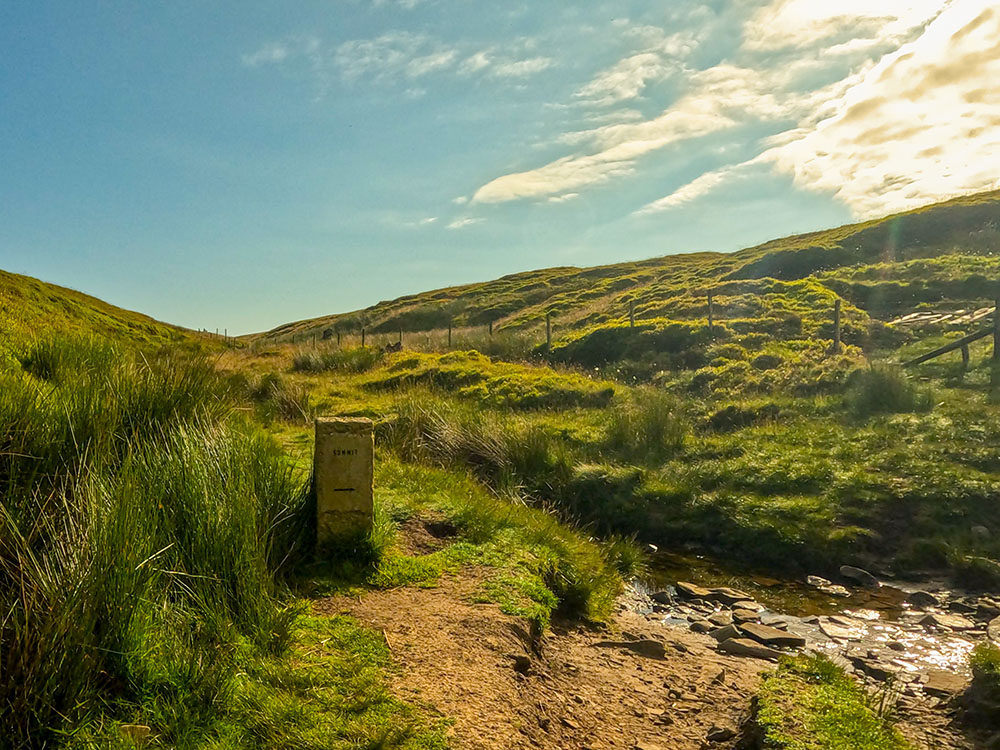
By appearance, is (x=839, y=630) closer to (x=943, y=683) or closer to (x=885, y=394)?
(x=943, y=683)

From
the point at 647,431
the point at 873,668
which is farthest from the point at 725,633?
the point at 647,431

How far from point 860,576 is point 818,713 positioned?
4.50 meters

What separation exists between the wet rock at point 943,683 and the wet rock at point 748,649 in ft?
4.00

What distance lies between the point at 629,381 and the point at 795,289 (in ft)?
43.8

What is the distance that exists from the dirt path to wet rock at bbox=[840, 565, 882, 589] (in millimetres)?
3140

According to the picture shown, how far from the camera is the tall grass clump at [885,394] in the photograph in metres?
13.6

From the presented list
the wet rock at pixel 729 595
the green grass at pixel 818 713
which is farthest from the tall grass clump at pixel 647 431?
the green grass at pixel 818 713

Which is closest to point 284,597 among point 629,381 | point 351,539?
point 351,539

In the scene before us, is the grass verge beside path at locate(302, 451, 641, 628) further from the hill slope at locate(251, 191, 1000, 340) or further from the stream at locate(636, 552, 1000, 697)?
the hill slope at locate(251, 191, 1000, 340)

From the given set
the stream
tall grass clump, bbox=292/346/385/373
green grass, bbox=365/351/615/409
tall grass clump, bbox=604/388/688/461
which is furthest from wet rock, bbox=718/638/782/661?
tall grass clump, bbox=292/346/385/373

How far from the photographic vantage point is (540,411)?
15.9m

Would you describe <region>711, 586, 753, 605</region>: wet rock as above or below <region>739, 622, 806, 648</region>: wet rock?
below

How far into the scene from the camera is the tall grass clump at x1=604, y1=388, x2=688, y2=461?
13.0 m

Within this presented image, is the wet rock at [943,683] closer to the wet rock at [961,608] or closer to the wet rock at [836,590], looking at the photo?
the wet rock at [961,608]
